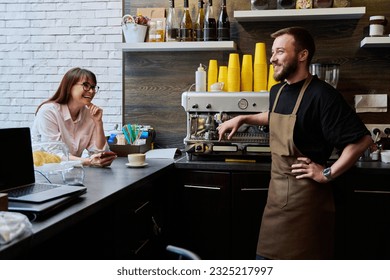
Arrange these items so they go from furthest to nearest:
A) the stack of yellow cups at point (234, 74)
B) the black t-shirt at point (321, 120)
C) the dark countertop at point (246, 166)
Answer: the stack of yellow cups at point (234, 74), the dark countertop at point (246, 166), the black t-shirt at point (321, 120)

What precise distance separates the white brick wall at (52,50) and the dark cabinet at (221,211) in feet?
3.97

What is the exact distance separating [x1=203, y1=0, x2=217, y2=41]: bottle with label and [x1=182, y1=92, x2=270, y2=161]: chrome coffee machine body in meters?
0.51

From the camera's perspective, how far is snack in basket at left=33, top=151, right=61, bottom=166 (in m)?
2.14

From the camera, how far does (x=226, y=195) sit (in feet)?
9.71

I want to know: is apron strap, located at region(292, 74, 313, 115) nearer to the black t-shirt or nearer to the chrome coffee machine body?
the black t-shirt

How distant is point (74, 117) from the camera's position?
308 centimetres

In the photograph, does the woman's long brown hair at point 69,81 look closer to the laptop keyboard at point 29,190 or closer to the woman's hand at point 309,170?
the laptop keyboard at point 29,190

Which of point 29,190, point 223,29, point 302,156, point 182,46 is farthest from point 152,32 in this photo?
point 29,190

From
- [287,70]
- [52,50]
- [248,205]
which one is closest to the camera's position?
[287,70]

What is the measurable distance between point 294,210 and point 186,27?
1.74m

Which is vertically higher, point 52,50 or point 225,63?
point 52,50

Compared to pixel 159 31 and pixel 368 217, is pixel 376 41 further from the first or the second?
pixel 159 31

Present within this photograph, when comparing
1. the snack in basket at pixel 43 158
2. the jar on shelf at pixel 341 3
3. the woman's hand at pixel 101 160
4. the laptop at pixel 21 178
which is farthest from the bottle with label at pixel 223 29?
the laptop at pixel 21 178

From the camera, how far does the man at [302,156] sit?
2.31 meters
